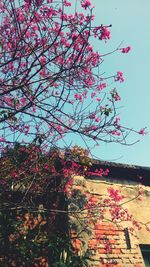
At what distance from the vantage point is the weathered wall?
18.3 ft

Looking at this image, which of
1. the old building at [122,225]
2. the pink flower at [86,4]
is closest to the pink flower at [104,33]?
the pink flower at [86,4]

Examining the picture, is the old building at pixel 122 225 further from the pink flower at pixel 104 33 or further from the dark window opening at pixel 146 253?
the pink flower at pixel 104 33

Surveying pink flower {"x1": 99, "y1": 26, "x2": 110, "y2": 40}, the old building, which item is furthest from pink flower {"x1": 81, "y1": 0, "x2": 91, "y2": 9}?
the old building

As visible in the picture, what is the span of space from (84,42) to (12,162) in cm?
358

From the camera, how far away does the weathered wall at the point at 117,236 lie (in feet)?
18.3

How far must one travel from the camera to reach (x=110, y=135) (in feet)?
17.1

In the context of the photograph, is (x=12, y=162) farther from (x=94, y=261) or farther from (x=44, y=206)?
(x=94, y=261)

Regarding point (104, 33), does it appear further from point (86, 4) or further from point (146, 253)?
point (146, 253)

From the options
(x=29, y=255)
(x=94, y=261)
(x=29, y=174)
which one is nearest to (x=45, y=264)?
(x=29, y=255)

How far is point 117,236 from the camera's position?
19.4 ft

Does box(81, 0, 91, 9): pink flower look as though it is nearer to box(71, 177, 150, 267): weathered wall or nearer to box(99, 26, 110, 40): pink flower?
box(99, 26, 110, 40): pink flower

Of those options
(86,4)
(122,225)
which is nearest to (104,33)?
(86,4)

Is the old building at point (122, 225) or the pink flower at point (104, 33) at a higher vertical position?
the pink flower at point (104, 33)

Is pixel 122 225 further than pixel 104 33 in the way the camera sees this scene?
Yes
